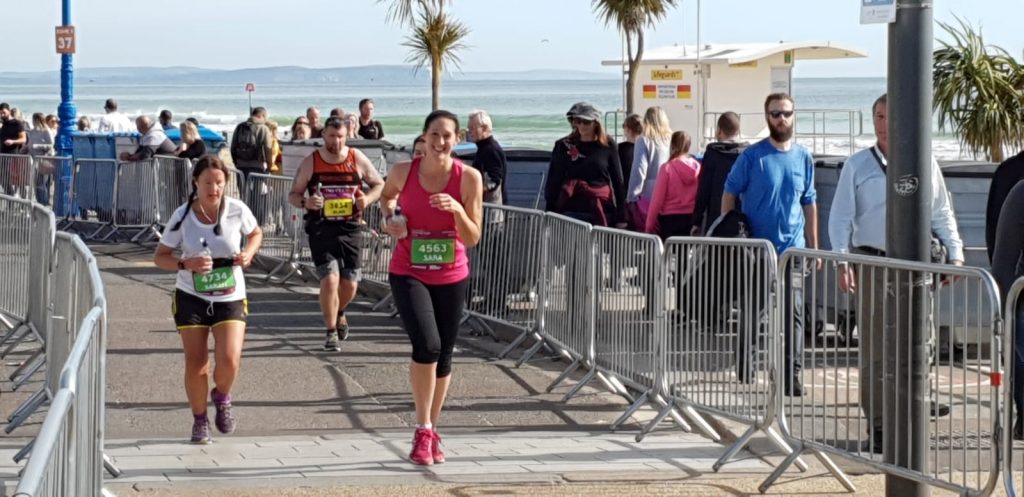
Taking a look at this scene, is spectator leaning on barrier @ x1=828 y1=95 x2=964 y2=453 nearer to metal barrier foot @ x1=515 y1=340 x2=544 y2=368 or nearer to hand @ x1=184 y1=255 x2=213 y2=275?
Result: metal barrier foot @ x1=515 y1=340 x2=544 y2=368

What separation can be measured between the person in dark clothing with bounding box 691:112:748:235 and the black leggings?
11.3 ft

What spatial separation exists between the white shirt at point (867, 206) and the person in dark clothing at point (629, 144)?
462cm

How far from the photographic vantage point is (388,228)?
8266 mm

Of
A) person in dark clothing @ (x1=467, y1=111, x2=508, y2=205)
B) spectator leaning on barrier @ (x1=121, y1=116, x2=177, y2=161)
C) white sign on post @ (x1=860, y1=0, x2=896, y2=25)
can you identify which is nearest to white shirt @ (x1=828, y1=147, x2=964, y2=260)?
white sign on post @ (x1=860, y1=0, x2=896, y2=25)

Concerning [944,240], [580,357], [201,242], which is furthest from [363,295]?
[944,240]

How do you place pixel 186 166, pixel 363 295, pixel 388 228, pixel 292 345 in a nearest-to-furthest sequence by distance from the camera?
pixel 388 228 → pixel 292 345 → pixel 363 295 → pixel 186 166

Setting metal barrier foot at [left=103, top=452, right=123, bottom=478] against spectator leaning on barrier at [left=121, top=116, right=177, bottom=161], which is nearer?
metal barrier foot at [left=103, top=452, right=123, bottom=478]

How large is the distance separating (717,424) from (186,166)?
1179cm

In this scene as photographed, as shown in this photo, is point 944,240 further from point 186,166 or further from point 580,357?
point 186,166

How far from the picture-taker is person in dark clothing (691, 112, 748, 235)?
11281 mm

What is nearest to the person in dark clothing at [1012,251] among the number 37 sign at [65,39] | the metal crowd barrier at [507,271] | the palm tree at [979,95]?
the metal crowd barrier at [507,271]

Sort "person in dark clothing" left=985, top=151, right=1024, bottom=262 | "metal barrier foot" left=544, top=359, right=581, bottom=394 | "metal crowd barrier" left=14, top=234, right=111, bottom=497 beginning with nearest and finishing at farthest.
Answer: "metal crowd barrier" left=14, top=234, right=111, bottom=497 < "person in dark clothing" left=985, top=151, right=1024, bottom=262 < "metal barrier foot" left=544, top=359, right=581, bottom=394

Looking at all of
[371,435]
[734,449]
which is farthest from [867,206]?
[371,435]

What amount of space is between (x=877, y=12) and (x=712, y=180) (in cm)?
473
